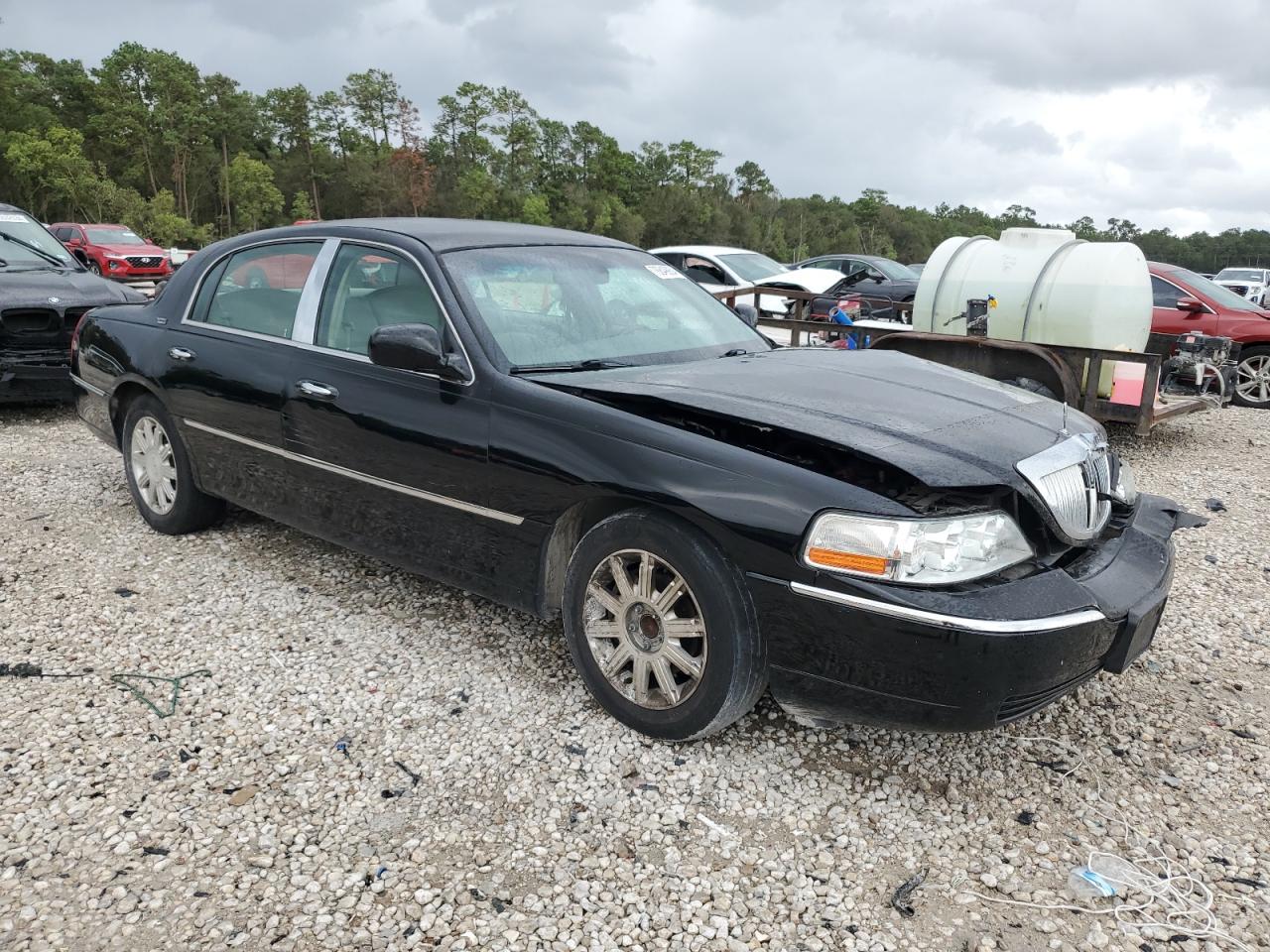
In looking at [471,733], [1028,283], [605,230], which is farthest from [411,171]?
[471,733]

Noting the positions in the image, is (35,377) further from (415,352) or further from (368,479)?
(415,352)

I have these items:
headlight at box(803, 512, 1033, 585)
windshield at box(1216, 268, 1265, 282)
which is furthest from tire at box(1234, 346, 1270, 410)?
windshield at box(1216, 268, 1265, 282)

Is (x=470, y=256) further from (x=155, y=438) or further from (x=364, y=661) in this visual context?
(x=155, y=438)

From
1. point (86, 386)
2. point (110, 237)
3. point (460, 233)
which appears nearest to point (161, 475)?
point (86, 386)

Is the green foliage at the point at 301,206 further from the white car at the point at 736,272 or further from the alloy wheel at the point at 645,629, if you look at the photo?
the alloy wheel at the point at 645,629

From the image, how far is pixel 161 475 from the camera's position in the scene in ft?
16.4

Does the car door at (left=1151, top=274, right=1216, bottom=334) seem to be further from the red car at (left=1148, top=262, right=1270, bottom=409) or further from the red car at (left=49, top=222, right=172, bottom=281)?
the red car at (left=49, top=222, right=172, bottom=281)

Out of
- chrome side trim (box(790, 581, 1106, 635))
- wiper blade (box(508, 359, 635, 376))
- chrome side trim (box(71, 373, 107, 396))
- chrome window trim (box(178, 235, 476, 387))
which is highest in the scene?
chrome window trim (box(178, 235, 476, 387))

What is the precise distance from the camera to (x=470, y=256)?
12.5 feet

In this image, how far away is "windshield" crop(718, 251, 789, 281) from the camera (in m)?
15.2

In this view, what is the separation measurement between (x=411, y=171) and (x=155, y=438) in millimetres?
61643

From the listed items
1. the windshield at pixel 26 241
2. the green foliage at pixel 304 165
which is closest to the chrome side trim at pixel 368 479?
the windshield at pixel 26 241

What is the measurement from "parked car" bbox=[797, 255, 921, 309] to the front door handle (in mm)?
9809

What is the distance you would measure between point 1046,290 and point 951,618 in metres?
6.47
